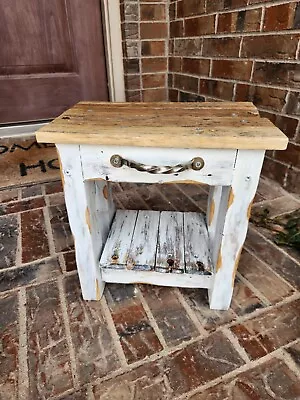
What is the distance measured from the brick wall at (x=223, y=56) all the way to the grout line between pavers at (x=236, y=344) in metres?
0.85

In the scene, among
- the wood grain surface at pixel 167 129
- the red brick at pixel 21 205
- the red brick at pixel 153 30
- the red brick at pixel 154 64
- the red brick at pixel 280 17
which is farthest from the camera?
the red brick at pixel 154 64

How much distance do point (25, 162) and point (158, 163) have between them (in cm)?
135

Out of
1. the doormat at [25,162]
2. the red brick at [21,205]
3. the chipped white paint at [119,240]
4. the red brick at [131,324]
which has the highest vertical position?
the chipped white paint at [119,240]

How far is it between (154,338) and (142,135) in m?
0.50

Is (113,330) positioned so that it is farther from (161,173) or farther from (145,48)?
(145,48)

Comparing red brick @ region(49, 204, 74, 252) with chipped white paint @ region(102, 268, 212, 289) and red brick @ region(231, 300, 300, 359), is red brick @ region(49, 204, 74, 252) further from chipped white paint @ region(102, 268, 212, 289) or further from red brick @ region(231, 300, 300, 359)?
red brick @ region(231, 300, 300, 359)

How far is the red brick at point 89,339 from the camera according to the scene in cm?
65

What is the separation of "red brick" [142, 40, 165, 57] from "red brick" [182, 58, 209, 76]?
0.75 ft

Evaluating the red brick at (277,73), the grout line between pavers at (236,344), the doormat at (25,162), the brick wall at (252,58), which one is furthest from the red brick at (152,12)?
the grout line between pavers at (236,344)

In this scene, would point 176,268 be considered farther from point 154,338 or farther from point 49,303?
point 49,303

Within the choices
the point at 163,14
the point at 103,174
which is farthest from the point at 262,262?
the point at 163,14

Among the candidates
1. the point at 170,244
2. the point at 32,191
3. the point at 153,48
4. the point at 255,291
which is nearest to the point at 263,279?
the point at 255,291

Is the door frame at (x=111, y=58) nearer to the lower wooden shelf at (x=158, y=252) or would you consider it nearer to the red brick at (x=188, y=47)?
the red brick at (x=188, y=47)

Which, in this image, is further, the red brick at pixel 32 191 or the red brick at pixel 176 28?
the red brick at pixel 176 28
